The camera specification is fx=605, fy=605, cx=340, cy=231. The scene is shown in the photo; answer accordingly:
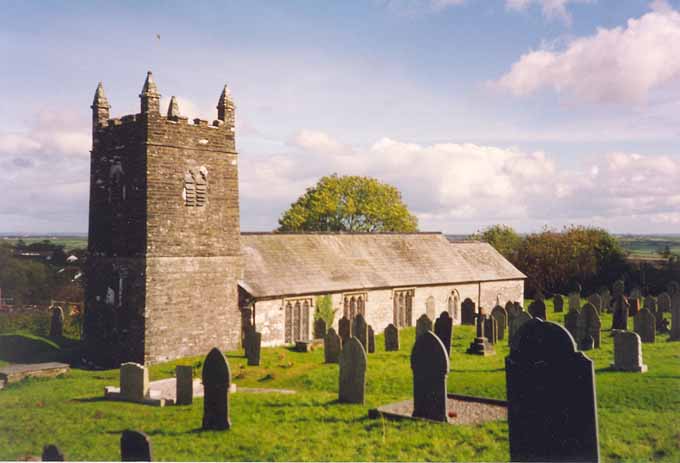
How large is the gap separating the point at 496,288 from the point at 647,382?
1915 centimetres

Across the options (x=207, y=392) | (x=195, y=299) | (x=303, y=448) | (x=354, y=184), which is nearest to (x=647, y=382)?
(x=303, y=448)

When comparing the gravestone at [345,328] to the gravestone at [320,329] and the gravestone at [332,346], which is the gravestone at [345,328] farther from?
the gravestone at [332,346]

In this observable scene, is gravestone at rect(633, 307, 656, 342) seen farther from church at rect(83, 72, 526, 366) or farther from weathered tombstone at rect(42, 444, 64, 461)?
weathered tombstone at rect(42, 444, 64, 461)

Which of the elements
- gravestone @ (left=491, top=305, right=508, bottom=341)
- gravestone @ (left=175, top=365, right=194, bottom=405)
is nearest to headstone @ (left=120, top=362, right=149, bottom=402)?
gravestone @ (left=175, top=365, right=194, bottom=405)

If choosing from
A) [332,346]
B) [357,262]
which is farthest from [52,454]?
[357,262]

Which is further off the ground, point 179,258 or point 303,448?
point 179,258

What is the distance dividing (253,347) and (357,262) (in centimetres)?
1050

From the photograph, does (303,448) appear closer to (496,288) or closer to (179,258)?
(179,258)

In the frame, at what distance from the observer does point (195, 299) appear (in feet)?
67.6

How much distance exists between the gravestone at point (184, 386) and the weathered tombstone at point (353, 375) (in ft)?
11.2

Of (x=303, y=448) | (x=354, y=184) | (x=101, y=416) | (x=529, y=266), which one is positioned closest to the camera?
(x=303, y=448)

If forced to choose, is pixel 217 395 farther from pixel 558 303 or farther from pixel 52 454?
pixel 558 303

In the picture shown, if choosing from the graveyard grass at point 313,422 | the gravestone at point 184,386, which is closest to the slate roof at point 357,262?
the graveyard grass at point 313,422

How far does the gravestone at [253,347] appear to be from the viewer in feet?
62.7
